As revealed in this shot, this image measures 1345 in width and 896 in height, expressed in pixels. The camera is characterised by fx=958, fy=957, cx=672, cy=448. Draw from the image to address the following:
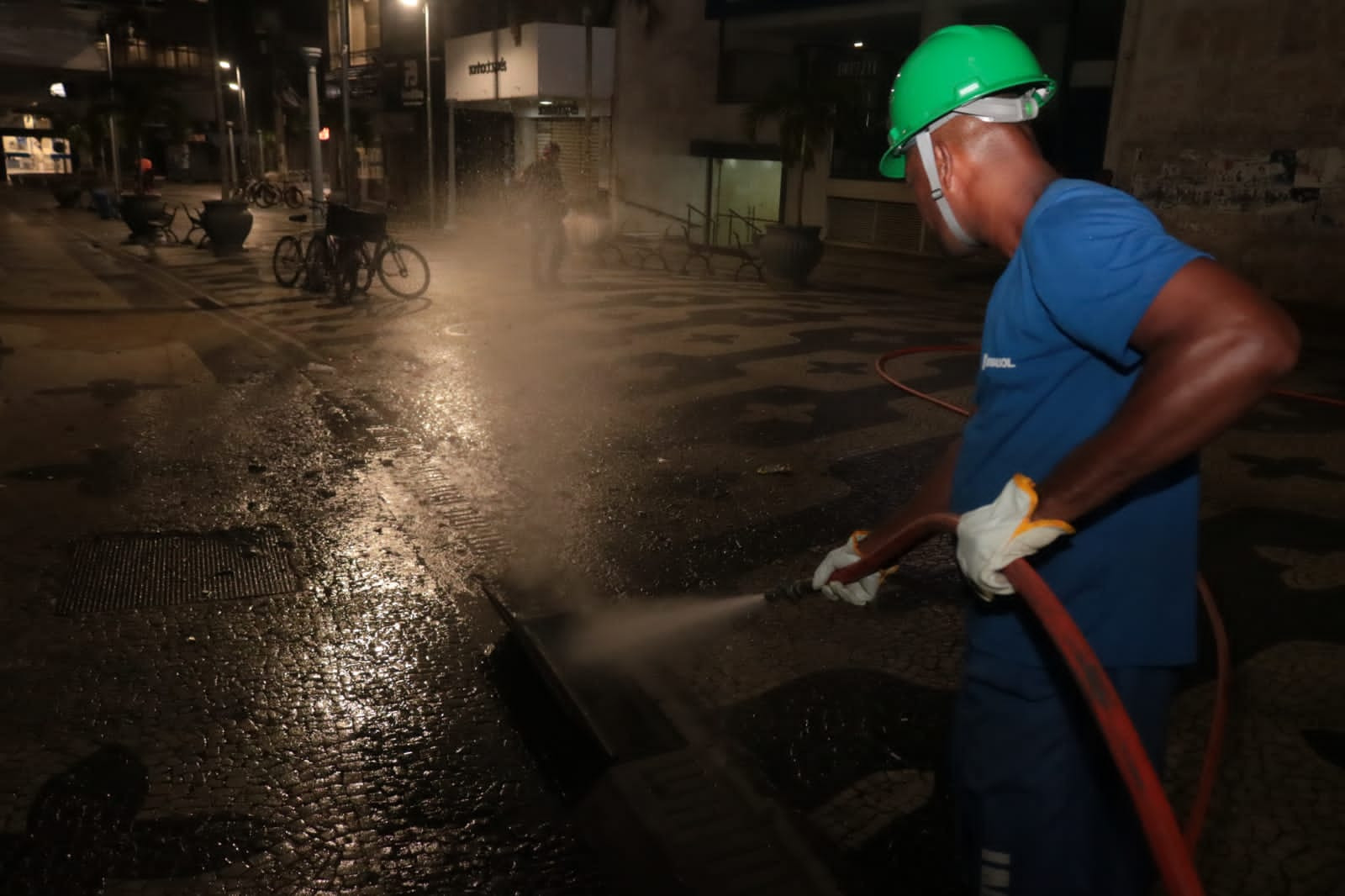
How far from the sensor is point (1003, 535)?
5.49ft

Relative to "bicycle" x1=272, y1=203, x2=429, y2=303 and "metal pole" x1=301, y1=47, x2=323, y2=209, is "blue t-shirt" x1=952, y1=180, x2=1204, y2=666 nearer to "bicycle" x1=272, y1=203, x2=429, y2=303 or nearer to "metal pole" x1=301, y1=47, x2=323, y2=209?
"bicycle" x1=272, y1=203, x2=429, y2=303

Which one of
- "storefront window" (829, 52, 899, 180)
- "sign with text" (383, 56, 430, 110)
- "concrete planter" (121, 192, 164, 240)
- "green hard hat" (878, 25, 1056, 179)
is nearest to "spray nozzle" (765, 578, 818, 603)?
"green hard hat" (878, 25, 1056, 179)

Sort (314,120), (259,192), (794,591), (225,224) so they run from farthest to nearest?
(259,192) < (225,224) < (314,120) < (794,591)

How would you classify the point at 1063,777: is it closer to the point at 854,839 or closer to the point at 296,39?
the point at 854,839

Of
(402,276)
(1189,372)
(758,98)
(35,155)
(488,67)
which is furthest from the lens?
(35,155)

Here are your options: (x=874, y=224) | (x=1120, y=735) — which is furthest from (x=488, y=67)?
(x=1120, y=735)

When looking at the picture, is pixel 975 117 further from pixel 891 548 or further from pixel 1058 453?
pixel 891 548

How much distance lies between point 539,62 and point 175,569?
2332 cm

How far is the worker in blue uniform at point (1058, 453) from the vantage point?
1.53m

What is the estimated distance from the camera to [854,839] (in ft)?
9.25

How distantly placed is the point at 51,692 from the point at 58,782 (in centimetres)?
67

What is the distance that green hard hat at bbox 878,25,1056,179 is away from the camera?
5.97 ft

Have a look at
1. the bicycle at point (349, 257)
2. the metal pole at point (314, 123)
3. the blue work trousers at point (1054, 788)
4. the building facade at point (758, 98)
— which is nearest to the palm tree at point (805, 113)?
the building facade at point (758, 98)

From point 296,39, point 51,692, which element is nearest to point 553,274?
point 51,692
